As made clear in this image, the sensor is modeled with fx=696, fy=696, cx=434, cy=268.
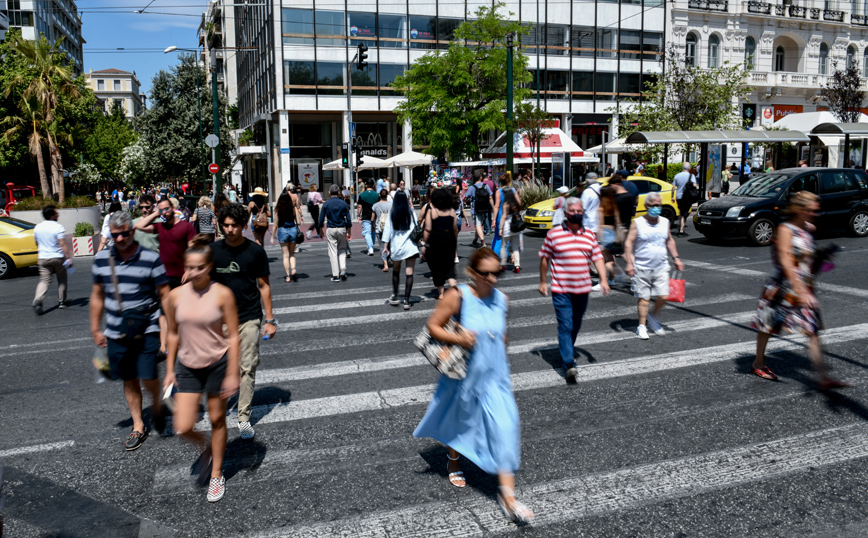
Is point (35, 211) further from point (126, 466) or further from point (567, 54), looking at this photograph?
point (567, 54)

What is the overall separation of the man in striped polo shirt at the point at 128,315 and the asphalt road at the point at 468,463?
0.39 metres

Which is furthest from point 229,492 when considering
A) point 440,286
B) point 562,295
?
point 440,286

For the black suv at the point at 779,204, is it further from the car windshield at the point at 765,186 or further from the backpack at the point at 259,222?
the backpack at the point at 259,222

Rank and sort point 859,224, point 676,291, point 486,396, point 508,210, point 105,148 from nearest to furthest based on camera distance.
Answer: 1. point 486,396
2. point 676,291
3. point 508,210
4. point 859,224
5. point 105,148

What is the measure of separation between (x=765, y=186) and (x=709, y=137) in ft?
27.9

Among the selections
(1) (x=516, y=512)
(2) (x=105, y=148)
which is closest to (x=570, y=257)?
(1) (x=516, y=512)

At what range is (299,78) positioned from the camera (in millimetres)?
39312

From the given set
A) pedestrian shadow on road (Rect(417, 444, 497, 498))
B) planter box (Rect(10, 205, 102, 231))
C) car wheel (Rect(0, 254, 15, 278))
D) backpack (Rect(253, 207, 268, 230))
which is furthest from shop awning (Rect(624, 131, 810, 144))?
pedestrian shadow on road (Rect(417, 444, 497, 498))

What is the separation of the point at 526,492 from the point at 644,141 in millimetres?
20695

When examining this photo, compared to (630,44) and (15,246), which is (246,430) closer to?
(15,246)

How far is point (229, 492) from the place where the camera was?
14.6ft

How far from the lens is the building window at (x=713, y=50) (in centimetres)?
4481

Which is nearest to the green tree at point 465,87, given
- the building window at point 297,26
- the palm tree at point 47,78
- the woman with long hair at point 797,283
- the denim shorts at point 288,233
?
the building window at point 297,26

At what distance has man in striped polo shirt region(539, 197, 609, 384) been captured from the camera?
6438 mm
